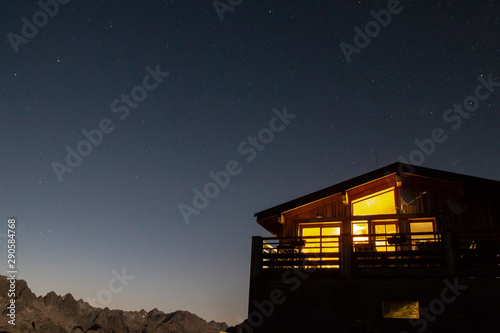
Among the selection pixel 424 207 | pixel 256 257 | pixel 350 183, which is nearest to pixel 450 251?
pixel 424 207

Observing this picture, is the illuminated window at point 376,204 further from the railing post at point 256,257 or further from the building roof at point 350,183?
the railing post at point 256,257

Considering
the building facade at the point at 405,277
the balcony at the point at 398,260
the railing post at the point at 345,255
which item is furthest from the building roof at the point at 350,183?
the railing post at the point at 345,255

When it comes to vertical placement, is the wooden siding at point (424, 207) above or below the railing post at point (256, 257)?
above

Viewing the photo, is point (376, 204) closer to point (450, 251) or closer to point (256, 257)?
point (450, 251)

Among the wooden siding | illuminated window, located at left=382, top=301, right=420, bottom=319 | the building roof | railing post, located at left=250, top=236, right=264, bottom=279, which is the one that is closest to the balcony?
railing post, located at left=250, top=236, right=264, bottom=279

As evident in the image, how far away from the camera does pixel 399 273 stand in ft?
40.9

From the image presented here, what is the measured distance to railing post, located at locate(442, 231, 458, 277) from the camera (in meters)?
12.0

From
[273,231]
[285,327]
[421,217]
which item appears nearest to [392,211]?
[421,217]

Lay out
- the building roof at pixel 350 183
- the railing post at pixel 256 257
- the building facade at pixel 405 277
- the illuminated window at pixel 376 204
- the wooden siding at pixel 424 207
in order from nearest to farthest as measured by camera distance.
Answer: the building facade at pixel 405 277, the railing post at pixel 256 257, the wooden siding at pixel 424 207, the building roof at pixel 350 183, the illuminated window at pixel 376 204

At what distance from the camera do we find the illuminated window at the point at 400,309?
12.0 m

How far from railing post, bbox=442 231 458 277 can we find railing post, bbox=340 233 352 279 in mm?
2861

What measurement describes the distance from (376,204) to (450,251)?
5376 millimetres

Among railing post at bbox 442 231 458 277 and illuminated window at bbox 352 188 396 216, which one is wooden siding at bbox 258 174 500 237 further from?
railing post at bbox 442 231 458 277

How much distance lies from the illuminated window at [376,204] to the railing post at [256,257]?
5390 millimetres
